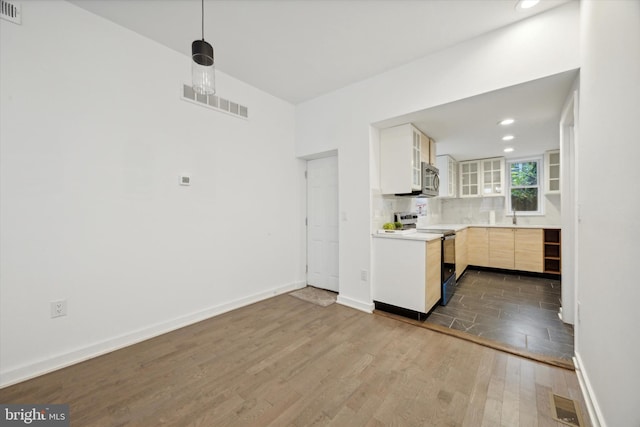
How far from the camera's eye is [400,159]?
3.18 meters

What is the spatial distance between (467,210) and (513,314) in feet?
11.3

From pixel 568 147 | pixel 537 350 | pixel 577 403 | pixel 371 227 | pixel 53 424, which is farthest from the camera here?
pixel 371 227

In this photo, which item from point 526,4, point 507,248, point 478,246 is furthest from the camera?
point 478,246

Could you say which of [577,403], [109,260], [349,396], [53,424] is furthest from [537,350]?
[109,260]

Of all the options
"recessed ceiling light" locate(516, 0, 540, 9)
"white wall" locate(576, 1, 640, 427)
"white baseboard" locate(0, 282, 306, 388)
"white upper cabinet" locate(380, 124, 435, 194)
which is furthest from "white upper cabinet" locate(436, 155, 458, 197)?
"white baseboard" locate(0, 282, 306, 388)

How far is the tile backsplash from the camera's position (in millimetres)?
4234

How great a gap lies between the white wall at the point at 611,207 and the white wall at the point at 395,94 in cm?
26

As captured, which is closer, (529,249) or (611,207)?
(611,207)

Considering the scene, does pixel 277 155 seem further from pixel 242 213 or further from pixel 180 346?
pixel 180 346

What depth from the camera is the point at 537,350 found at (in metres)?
2.14

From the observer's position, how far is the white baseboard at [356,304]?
3.07 m

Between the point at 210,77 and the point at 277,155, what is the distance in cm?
220

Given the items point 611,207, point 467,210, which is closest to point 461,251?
point 467,210

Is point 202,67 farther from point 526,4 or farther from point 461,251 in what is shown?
point 461,251
